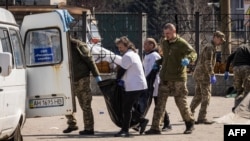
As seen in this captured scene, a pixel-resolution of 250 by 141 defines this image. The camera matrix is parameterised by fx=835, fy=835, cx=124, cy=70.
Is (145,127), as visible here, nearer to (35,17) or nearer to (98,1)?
(35,17)

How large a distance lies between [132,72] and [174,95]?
2.88ft

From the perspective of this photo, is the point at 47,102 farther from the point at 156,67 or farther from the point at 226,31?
the point at 226,31

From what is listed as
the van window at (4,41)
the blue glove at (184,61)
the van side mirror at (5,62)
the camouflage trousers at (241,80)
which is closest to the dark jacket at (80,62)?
the blue glove at (184,61)

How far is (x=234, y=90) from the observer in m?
18.3

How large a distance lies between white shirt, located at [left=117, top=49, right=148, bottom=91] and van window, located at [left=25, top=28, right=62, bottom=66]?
138cm

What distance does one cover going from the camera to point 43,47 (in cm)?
1355

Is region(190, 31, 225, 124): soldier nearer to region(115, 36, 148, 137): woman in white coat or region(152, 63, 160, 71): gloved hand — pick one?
region(152, 63, 160, 71): gloved hand

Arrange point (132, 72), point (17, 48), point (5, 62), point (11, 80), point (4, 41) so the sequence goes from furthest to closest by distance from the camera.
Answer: point (132, 72) < point (17, 48) < point (4, 41) < point (11, 80) < point (5, 62)

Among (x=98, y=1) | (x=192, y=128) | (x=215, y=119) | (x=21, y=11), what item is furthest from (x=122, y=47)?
(x=98, y=1)

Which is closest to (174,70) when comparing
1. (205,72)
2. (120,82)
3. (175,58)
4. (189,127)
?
(175,58)

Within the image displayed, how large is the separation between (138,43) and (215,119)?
23.6 feet

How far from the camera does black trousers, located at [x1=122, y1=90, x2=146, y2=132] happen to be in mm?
14461

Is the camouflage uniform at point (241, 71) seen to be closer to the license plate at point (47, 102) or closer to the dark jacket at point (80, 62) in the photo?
the dark jacket at point (80, 62)

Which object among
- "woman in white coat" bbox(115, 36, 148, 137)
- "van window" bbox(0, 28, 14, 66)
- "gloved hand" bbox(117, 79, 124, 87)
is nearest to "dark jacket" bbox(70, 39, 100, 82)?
"gloved hand" bbox(117, 79, 124, 87)
